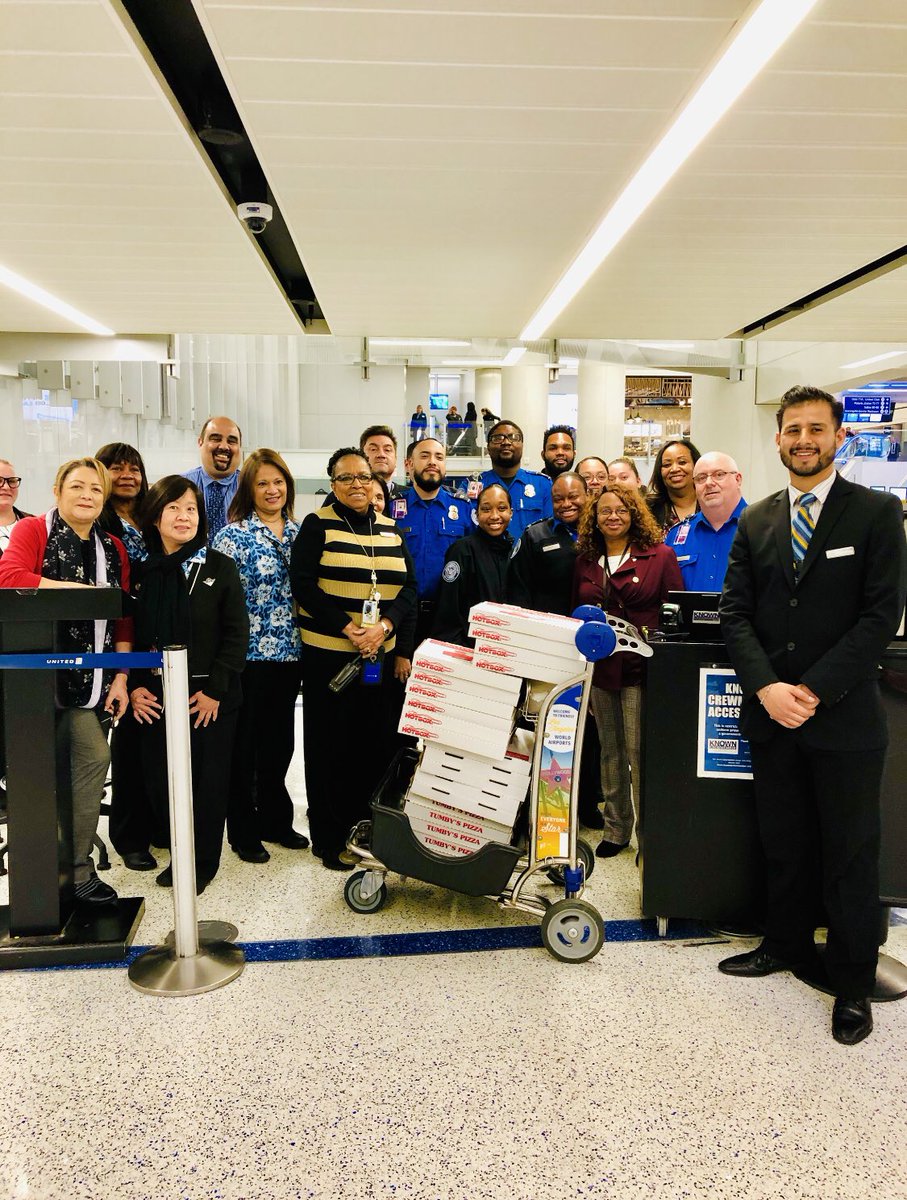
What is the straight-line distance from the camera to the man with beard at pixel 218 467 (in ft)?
12.9

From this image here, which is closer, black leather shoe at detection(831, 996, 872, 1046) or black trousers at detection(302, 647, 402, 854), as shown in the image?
black leather shoe at detection(831, 996, 872, 1046)

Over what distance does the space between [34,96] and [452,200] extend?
5.08 ft

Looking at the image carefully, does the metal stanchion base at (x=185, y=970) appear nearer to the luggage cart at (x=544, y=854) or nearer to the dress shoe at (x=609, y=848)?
the luggage cart at (x=544, y=854)

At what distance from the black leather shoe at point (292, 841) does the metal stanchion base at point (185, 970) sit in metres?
0.92

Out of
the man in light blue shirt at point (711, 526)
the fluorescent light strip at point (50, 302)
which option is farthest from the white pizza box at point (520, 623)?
the fluorescent light strip at point (50, 302)

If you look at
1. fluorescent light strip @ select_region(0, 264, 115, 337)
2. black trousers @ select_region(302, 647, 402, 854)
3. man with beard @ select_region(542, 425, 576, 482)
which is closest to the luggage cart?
black trousers @ select_region(302, 647, 402, 854)

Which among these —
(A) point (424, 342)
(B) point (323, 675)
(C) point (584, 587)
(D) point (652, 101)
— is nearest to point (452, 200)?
(D) point (652, 101)

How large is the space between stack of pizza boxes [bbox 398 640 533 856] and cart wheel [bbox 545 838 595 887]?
488 millimetres

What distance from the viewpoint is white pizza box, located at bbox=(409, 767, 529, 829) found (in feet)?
8.54

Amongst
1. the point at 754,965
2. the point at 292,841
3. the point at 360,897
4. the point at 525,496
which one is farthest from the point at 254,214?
the point at 754,965

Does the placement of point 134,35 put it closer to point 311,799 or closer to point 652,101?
point 652,101

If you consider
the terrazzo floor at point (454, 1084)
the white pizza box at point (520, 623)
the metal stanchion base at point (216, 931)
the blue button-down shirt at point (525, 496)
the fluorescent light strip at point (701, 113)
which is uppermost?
the fluorescent light strip at point (701, 113)

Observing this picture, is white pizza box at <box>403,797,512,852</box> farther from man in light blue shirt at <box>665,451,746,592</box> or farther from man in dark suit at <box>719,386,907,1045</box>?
man in light blue shirt at <box>665,451,746,592</box>

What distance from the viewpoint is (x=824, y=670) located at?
224 centimetres
